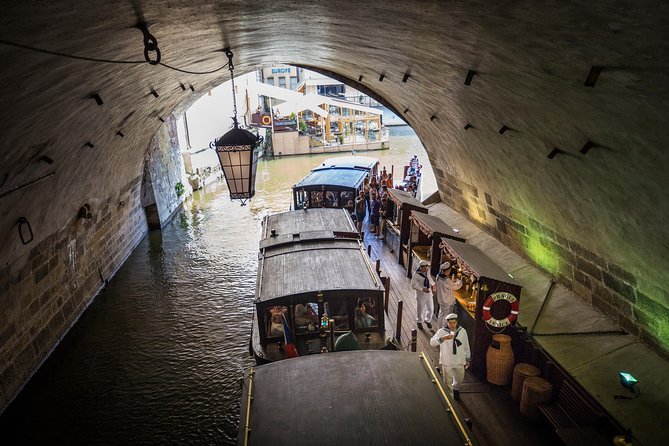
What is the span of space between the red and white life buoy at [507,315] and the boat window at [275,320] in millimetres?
3461

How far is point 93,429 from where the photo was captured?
7566 mm

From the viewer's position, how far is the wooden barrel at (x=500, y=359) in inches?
301

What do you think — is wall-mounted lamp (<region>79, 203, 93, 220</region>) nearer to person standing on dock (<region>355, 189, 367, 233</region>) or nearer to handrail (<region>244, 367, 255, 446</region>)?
handrail (<region>244, 367, 255, 446</region>)

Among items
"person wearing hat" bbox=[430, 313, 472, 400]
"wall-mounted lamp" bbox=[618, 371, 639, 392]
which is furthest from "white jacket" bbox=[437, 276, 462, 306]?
"wall-mounted lamp" bbox=[618, 371, 639, 392]

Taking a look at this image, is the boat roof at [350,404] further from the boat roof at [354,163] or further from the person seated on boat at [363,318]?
the boat roof at [354,163]

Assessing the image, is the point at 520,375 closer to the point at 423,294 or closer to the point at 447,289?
the point at 447,289

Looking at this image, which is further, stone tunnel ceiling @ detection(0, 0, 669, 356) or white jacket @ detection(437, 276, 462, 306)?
white jacket @ detection(437, 276, 462, 306)

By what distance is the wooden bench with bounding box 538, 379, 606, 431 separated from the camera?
5910 mm

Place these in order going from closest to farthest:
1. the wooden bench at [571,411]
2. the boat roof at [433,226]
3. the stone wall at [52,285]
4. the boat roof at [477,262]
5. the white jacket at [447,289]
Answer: the wooden bench at [571,411], the boat roof at [477,262], the stone wall at [52,285], the white jacket at [447,289], the boat roof at [433,226]

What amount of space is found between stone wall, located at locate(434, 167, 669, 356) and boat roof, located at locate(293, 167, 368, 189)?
5.06 m

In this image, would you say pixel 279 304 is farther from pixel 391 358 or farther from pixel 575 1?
pixel 575 1

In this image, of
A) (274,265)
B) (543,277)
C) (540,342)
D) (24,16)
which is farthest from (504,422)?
(24,16)

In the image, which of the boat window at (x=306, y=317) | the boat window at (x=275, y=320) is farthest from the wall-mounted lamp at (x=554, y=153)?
the boat window at (x=275, y=320)

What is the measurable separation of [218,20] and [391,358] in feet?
15.9
